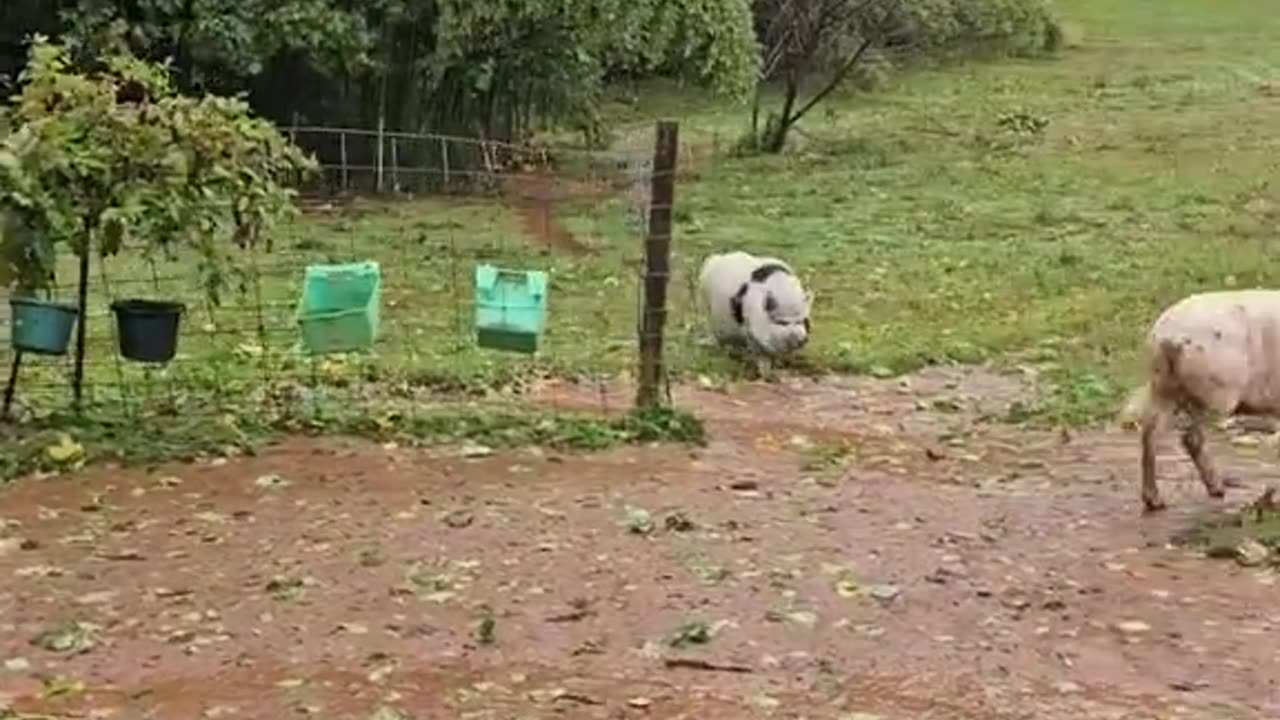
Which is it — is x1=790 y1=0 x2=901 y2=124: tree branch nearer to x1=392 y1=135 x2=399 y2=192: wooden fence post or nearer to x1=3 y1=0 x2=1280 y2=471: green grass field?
x1=3 y1=0 x2=1280 y2=471: green grass field

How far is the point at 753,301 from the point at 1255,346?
4259 millimetres

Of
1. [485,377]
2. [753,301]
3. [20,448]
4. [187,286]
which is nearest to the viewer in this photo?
[20,448]

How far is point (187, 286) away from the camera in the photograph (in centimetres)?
1313

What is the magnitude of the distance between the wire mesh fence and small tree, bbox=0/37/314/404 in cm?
→ 36

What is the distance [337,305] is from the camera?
905 centimetres

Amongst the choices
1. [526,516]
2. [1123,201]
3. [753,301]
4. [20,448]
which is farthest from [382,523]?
[1123,201]

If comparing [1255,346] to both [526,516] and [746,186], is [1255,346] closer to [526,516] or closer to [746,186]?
[526,516]

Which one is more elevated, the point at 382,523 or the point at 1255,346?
the point at 1255,346

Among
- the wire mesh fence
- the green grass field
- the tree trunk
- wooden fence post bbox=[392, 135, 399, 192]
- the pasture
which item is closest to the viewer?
the pasture

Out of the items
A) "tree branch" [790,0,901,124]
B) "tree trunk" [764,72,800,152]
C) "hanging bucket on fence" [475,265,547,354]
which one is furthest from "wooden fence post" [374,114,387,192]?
"hanging bucket on fence" [475,265,547,354]

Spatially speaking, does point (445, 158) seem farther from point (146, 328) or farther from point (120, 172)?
point (120, 172)

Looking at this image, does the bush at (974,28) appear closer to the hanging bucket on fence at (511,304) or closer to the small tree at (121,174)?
the hanging bucket on fence at (511,304)

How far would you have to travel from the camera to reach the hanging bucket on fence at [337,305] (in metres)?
9.01

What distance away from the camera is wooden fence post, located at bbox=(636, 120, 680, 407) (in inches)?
353
